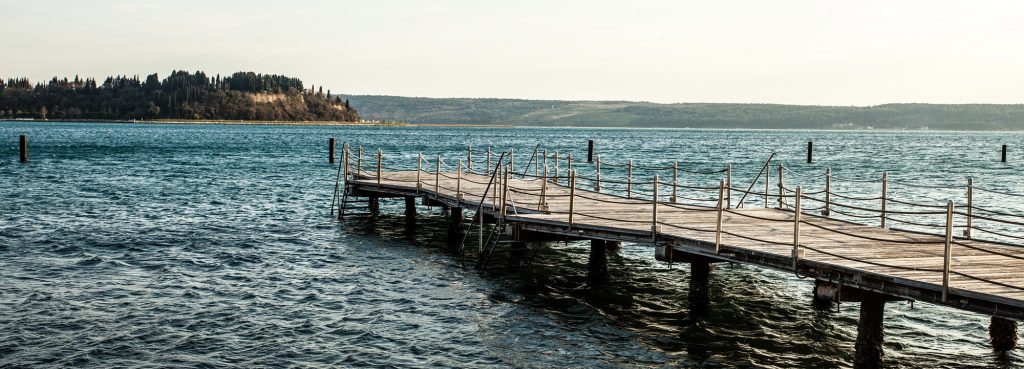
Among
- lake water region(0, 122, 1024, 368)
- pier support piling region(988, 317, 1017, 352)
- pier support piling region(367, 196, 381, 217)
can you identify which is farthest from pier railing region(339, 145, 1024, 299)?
lake water region(0, 122, 1024, 368)

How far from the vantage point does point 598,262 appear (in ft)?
66.6

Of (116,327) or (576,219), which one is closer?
(116,327)

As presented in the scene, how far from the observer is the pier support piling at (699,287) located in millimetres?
Result: 17172

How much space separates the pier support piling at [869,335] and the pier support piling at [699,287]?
12.6 feet

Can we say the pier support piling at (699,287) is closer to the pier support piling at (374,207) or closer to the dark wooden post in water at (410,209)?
the dark wooden post in water at (410,209)

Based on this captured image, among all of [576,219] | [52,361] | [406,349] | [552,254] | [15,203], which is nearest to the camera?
[52,361]

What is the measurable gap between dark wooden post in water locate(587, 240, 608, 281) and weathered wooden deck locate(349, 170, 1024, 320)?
668 mm

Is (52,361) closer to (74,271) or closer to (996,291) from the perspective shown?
(74,271)

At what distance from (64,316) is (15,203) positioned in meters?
21.4

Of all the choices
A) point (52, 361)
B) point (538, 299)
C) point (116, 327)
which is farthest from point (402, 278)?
point (52, 361)

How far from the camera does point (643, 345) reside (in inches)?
Answer: 594

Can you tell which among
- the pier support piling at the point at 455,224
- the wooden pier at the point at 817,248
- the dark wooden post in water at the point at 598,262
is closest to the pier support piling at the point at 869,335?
the wooden pier at the point at 817,248

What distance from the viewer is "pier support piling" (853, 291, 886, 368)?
13297mm

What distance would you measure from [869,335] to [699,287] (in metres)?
4.17
